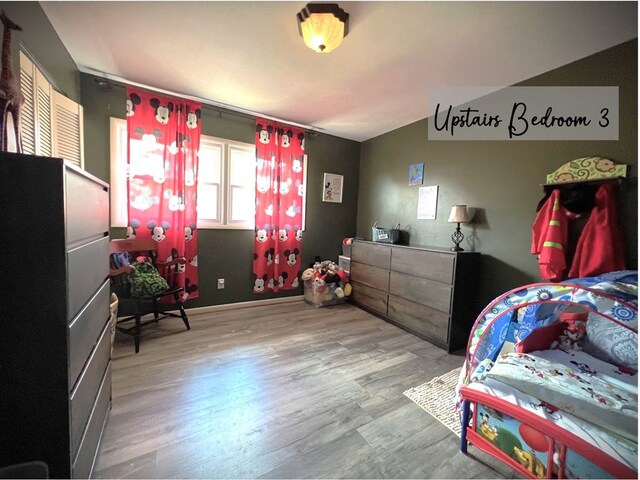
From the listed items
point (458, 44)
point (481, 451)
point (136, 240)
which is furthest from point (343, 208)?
point (481, 451)

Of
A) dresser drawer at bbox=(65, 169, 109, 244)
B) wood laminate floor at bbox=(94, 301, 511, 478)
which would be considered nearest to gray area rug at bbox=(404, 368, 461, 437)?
wood laminate floor at bbox=(94, 301, 511, 478)

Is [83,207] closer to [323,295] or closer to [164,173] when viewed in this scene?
[164,173]

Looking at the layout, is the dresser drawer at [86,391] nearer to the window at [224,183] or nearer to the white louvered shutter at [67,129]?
the white louvered shutter at [67,129]

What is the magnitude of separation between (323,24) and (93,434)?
2.36 meters

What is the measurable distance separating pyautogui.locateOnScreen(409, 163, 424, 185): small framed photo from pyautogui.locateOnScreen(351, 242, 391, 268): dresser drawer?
3.06 feet

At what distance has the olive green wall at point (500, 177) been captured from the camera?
5.40 ft

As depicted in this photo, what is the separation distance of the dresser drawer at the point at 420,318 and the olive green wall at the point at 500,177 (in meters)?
0.52

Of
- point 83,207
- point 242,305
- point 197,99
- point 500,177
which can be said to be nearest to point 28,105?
point 83,207

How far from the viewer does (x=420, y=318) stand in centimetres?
250

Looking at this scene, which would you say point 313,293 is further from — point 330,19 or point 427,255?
point 330,19

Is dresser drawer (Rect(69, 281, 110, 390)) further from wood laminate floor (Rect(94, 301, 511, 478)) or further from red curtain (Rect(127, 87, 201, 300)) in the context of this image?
red curtain (Rect(127, 87, 201, 300))

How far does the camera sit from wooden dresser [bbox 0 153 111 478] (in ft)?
2.23

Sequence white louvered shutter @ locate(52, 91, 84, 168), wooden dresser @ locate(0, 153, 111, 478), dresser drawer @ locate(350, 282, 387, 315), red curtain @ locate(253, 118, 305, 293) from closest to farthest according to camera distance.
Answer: wooden dresser @ locate(0, 153, 111, 478), white louvered shutter @ locate(52, 91, 84, 168), dresser drawer @ locate(350, 282, 387, 315), red curtain @ locate(253, 118, 305, 293)

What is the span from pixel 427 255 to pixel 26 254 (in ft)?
8.50
